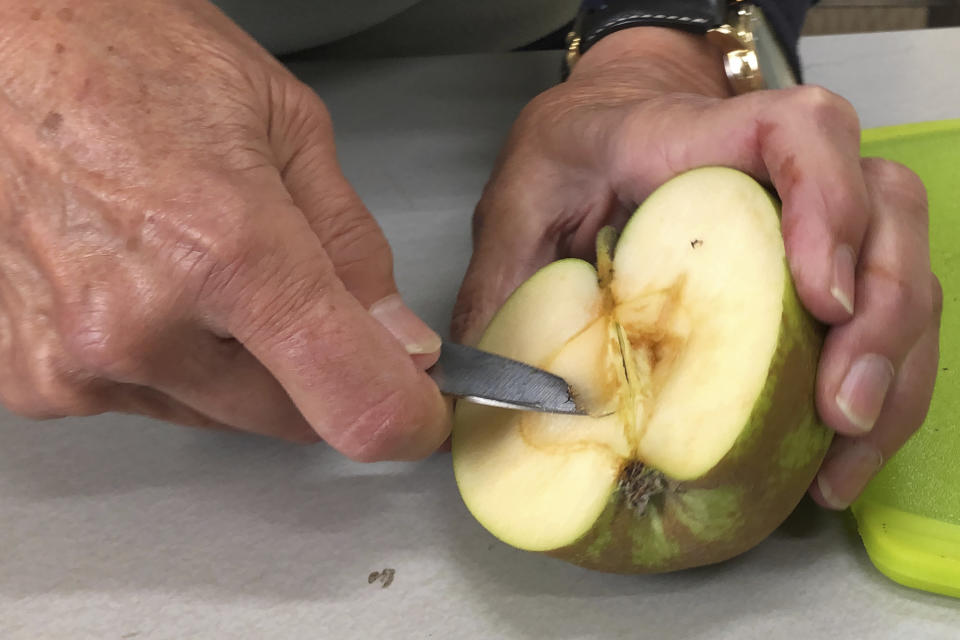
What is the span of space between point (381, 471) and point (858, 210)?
47cm

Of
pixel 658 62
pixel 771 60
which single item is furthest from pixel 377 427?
pixel 771 60

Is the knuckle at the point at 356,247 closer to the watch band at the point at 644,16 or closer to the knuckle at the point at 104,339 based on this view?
the knuckle at the point at 104,339

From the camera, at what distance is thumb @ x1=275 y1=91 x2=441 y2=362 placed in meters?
0.63

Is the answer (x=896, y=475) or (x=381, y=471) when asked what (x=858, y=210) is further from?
(x=381, y=471)

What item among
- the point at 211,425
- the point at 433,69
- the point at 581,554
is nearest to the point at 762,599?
the point at 581,554

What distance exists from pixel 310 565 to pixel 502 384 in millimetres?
244

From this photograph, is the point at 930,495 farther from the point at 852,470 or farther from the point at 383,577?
the point at 383,577

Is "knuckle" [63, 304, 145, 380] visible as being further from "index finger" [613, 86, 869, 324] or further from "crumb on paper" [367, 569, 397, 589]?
"index finger" [613, 86, 869, 324]

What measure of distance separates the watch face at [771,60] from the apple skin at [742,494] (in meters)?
0.51

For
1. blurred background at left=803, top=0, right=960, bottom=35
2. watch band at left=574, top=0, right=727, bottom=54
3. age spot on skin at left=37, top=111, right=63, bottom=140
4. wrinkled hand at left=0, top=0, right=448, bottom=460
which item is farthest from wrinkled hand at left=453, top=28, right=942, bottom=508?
blurred background at left=803, top=0, right=960, bottom=35

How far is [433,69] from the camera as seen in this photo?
54.0 inches

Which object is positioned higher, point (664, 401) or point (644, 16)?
point (644, 16)

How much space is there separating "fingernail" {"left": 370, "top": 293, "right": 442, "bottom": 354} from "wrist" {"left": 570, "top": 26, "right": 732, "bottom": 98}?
0.41 m

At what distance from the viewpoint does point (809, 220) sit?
55 centimetres
